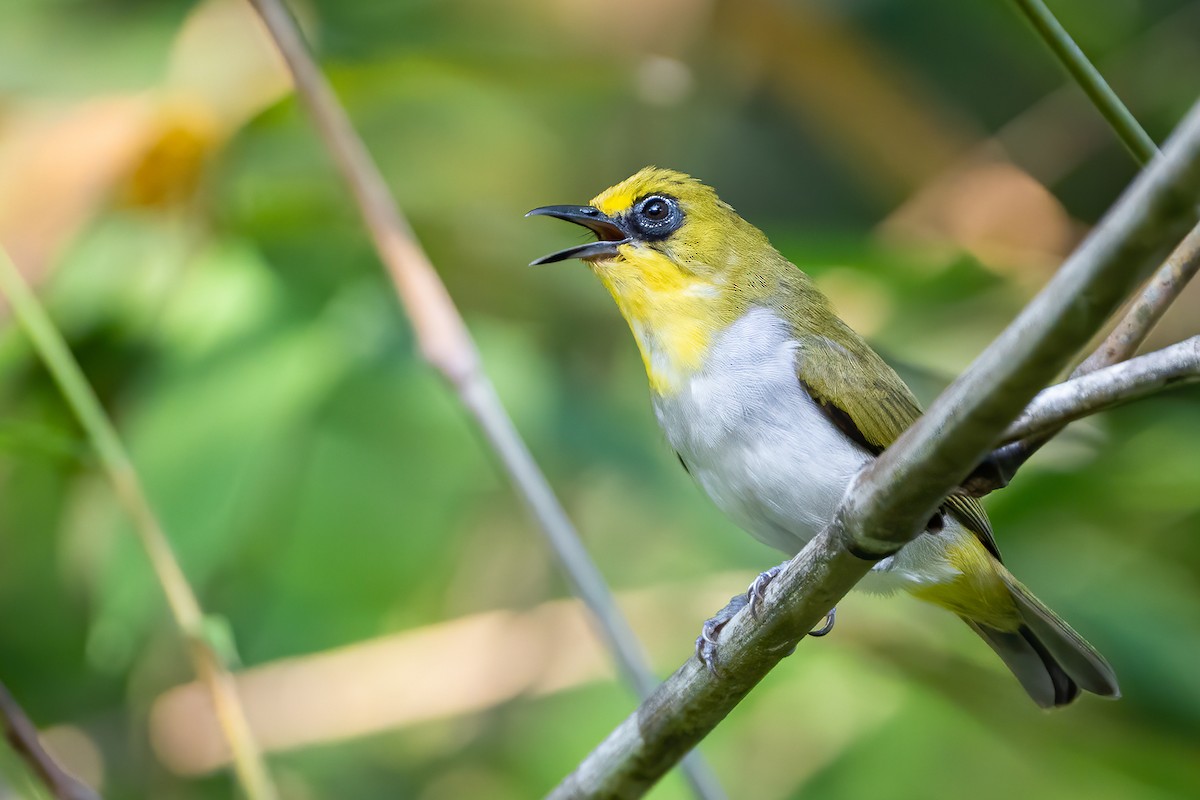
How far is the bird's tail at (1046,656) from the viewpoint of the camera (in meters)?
2.74

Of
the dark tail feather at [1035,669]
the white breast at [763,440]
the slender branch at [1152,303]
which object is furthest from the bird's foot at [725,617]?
the dark tail feather at [1035,669]

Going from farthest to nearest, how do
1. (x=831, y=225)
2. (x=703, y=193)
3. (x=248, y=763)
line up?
(x=831, y=225), (x=703, y=193), (x=248, y=763)

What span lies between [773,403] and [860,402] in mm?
195

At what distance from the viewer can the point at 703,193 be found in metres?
3.19

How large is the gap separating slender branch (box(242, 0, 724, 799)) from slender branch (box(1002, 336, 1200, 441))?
1.20m

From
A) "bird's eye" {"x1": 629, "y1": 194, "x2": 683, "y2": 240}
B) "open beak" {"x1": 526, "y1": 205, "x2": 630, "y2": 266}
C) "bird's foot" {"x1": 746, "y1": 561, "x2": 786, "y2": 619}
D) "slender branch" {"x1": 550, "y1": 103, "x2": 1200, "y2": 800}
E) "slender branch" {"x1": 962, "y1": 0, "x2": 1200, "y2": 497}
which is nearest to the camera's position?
"slender branch" {"x1": 550, "y1": 103, "x2": 1200, "y2": 800}

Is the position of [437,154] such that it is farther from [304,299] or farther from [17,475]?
[17,475]

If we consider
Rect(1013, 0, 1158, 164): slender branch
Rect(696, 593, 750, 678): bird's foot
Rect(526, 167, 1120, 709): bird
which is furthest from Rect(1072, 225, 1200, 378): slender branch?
Rect(526, 167, 1120, 709): bird

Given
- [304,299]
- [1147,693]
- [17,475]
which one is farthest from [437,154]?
[1147,693]

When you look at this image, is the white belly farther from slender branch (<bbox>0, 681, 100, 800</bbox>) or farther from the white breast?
slender branch (<bbox>0, 681, 100, 800</bbox>)

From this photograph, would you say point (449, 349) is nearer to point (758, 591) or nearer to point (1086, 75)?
point (758, 591)

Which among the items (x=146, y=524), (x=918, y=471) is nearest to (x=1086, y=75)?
(x=918, y=471)

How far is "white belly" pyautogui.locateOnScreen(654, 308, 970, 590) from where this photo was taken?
8.45ft

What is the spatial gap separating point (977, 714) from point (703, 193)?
1.84 meters
